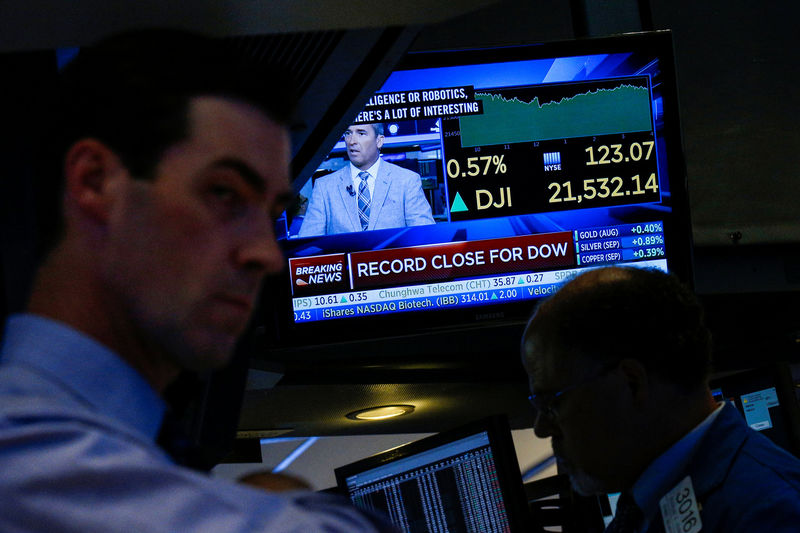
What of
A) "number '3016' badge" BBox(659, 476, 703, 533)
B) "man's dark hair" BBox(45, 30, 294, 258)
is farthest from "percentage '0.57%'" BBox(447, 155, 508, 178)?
"man's dark hair" BBox(45, 30, 294, 258)

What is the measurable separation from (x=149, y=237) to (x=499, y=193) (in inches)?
83.5

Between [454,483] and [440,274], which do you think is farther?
[440,274]

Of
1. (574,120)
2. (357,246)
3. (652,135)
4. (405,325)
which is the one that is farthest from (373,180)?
(652,135)

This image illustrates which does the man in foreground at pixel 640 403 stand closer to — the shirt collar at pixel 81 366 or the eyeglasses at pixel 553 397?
the eyeglasses at pixel 553 397

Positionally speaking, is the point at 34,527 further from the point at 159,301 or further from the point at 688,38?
the point at 688,38

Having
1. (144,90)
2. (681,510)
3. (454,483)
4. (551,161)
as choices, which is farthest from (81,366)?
(551,161)

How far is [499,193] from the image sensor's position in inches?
109

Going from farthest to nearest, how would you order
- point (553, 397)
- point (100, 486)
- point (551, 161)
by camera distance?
1. point (551, 161)
2. point (553, 397)
3. point (100, 486)

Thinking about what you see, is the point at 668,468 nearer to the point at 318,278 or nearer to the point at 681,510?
the point at 681,510

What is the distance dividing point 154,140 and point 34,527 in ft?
0.94

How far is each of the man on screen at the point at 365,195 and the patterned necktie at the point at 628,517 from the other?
1.12m

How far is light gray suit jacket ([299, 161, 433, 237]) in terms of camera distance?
2.70m

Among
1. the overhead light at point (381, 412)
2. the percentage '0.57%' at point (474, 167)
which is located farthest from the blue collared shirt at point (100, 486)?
the overhead light at point (381, 412)

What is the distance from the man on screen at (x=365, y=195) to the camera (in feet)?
8.87
